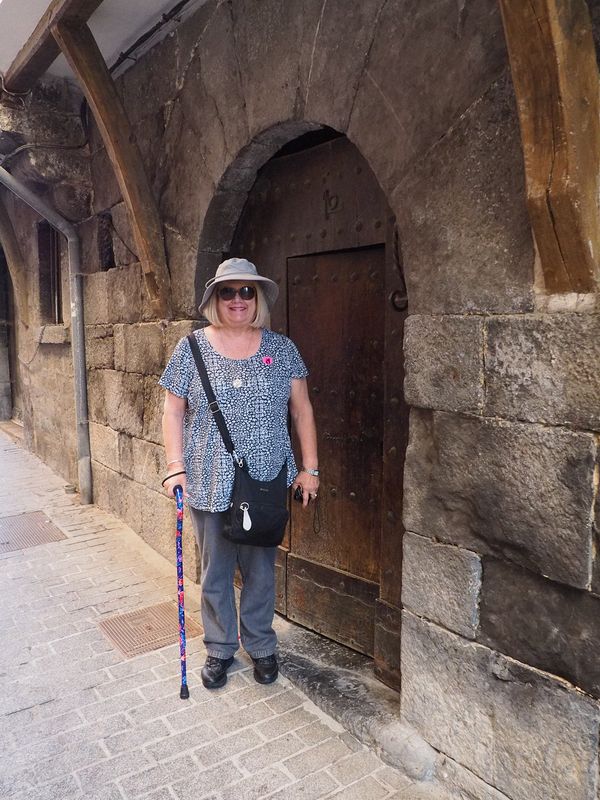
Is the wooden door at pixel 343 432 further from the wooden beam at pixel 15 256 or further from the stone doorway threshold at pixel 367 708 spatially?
the wooden beam at pixel 15 256

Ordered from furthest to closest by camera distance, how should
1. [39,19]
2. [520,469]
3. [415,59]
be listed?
[39,19] → [415,59] → [520,469]

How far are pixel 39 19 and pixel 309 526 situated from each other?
344cm

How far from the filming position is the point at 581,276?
5.20 ft

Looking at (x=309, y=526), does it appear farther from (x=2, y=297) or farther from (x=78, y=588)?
(x=2, y=297)

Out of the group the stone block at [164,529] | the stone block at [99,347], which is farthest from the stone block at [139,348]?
the stone block at [164,529]

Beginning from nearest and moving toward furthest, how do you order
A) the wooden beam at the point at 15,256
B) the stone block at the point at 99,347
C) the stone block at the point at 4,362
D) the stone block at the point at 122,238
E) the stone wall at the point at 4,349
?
the stone block at the point at 122,238 < the stone block at the point at 99,347 < the wooden beam at the point at 15,256 < the stone wall at the point at 4,349 < the stone block at the point at 4,362

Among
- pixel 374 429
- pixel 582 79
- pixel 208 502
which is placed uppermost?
pixel 582 79

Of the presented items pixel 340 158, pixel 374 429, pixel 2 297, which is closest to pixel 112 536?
pixel 374 429

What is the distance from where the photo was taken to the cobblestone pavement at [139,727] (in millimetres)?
2104

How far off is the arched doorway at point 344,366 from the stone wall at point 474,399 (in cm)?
34

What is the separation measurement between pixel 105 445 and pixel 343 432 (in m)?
2.89

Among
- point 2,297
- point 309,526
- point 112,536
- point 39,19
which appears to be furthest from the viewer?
point 2,297

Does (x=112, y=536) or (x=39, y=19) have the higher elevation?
(x=39, y=19)

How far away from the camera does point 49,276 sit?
6.59m
